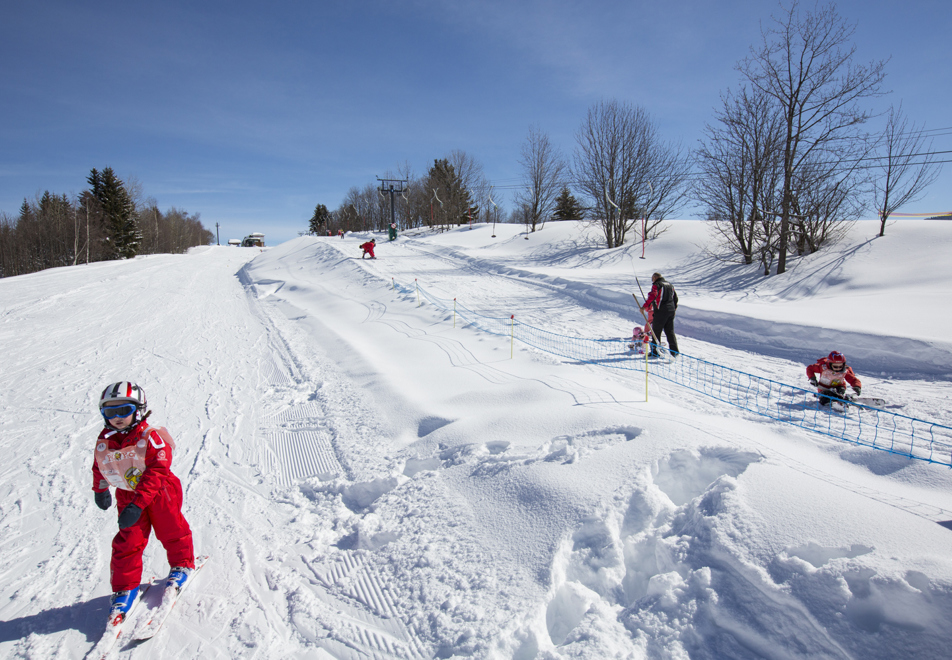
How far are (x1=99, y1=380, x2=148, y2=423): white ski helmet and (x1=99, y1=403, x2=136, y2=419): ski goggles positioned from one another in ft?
0.04

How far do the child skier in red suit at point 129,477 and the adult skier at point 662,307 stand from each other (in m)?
7.91

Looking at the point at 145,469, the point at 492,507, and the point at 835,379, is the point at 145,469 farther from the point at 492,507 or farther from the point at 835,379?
the point at 835,379

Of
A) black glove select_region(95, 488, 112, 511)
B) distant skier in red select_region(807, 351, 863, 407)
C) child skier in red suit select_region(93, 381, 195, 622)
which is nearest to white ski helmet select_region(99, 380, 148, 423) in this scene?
child skier in red suit select_region(93, 381, 195, 622)

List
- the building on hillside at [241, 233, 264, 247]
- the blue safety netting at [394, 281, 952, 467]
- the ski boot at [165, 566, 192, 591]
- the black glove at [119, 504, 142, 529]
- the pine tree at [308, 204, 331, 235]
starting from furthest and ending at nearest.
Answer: the pine tree at [308, 204, 331, 235], the building on hillside at [241, 233, 264, 247], the blue safety netting at [394, 281, 952, 467], the ski boot at [165, 566, 192, 591], the black glove at [119, 504, 142, 529]

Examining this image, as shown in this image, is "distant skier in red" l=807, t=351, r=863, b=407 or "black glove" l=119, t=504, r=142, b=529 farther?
"distant skier in red" l=807, t=351, r=863, b=407

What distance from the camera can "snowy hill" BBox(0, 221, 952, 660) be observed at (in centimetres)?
248

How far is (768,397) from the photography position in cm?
635

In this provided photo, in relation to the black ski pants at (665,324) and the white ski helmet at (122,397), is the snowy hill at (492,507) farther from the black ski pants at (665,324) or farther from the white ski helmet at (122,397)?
the white ski helmet at (122,397)

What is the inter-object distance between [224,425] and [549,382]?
457 centimetres

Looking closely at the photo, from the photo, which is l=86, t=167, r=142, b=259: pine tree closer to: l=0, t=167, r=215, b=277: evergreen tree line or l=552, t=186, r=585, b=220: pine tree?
l=0, t=167, r=215, b=277: evergreen tree line

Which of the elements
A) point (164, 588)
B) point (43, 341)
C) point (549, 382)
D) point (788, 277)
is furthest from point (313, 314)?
point (788, 277)

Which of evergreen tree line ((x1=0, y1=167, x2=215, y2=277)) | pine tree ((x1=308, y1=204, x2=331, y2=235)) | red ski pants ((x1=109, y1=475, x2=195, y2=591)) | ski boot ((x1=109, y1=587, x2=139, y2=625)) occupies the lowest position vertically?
ski boot ((x1=109, y1=587, x2=139, y2=625))

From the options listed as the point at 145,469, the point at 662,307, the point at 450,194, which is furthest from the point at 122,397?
the point at 450,194

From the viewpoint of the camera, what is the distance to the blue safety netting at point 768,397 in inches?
189
